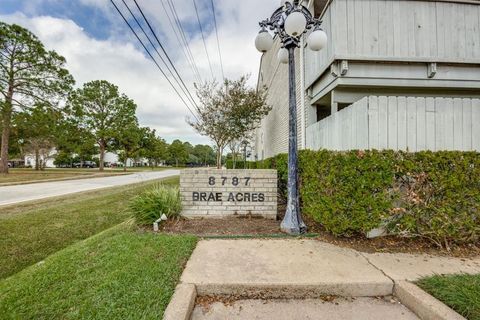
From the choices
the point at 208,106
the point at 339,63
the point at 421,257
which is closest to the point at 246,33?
the point at 208,106

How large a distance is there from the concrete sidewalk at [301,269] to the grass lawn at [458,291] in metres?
0.20

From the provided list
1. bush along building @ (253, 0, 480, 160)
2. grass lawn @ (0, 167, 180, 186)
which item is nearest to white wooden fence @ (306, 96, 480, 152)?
bush along building @ (253, 0, 480, 160)

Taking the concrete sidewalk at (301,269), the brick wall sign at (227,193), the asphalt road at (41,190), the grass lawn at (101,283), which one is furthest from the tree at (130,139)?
the concrete sidewalk at (301,269)

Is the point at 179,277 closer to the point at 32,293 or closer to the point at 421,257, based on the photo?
the point at 32,293

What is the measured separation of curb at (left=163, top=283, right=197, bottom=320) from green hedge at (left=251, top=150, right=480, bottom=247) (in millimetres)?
2347

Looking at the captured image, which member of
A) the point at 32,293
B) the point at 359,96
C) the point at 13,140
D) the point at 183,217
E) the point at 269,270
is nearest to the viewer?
the point at 32,293

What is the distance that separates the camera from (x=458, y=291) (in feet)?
6.97

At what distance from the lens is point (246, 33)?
952 cm

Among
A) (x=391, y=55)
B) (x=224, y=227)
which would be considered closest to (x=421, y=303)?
(x=224, y=227)

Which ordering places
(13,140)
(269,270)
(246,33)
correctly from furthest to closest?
1. (13,140)
2. (246,33)
3. (269,270)

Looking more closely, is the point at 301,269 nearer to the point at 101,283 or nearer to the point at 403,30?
the point at 101,283

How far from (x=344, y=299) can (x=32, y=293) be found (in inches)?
122

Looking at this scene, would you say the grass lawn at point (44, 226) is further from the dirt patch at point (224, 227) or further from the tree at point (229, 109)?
the tree at point (229, 109)

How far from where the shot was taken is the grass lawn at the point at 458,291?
190 centimetres
